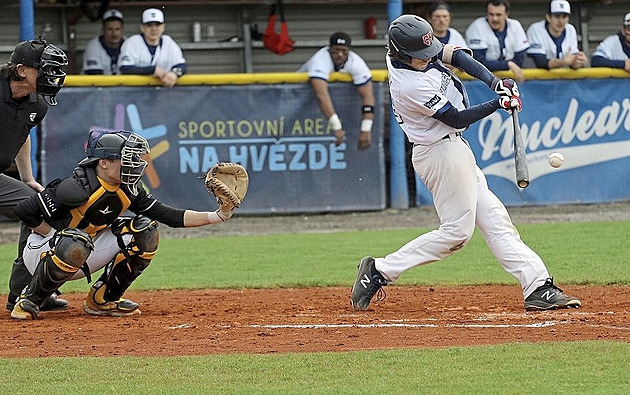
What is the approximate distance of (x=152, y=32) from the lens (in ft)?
43.2

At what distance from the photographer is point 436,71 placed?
22.5ft

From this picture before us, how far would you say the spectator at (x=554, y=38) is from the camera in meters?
13.9

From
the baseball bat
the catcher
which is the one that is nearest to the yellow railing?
the catcher

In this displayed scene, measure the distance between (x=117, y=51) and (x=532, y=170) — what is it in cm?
515

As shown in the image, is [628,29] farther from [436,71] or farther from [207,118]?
[436,71]

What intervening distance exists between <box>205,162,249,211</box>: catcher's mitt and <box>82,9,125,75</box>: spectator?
22.3 ft

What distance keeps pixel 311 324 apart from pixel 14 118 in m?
2.52

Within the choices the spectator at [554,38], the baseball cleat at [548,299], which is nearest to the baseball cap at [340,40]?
the spectator at [554,38]

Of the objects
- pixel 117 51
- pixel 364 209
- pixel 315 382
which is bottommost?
pixel 364 209

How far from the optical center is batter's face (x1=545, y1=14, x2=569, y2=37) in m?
14.0

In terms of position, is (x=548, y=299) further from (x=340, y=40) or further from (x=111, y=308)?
(x=340, y=40)

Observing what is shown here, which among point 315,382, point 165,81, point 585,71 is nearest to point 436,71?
point 315,382

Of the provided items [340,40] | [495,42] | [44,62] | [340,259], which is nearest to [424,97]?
[44,62]

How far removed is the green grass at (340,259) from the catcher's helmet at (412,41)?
2.47m
